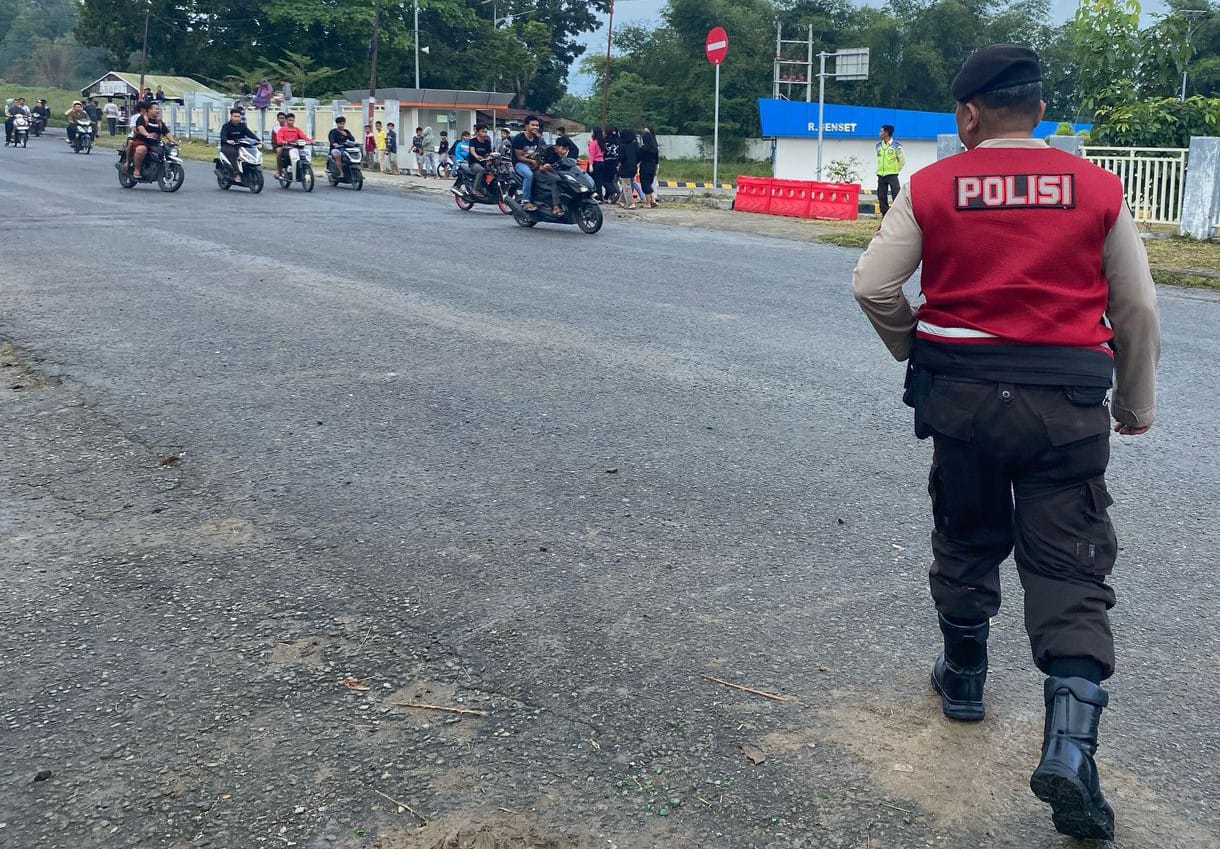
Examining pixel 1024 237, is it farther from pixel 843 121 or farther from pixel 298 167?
pixel 843 121

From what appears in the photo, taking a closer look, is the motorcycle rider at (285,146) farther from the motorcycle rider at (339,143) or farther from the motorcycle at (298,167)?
the motorcycle rider at (339,143)

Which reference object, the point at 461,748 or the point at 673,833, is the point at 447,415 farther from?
the point at 673,833

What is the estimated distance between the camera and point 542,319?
964 cm

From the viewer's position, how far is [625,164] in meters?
24.9

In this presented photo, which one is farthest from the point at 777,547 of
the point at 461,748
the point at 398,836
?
the point at 398,836

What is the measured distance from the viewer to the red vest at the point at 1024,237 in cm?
285

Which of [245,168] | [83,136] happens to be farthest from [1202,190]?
[83,136]

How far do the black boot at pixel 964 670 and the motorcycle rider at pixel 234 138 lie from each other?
72.7ft

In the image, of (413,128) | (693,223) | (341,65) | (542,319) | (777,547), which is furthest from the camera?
(341,65)

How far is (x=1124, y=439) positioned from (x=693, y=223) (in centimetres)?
1536

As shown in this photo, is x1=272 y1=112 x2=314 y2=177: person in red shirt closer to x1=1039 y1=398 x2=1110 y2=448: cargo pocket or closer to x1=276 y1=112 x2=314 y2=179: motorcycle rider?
x1=276 y1=112 x2=314 y2=179: motorcycle rider

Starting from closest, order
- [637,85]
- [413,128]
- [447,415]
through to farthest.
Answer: [447,415], [413,128], [637,85]

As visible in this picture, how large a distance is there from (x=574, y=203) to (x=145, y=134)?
30.9ft

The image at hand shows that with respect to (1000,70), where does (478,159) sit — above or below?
above
